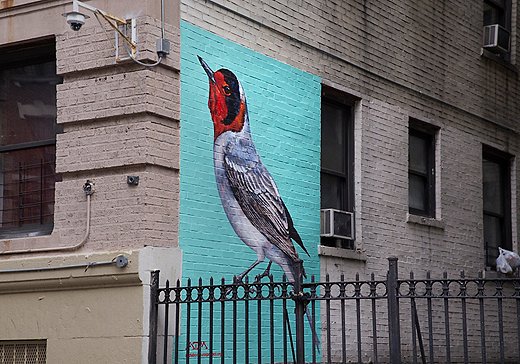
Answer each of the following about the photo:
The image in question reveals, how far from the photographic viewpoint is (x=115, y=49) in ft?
34.7

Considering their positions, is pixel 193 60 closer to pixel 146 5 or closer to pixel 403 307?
pixel 146 5

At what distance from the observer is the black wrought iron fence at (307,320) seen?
8766 millimetres

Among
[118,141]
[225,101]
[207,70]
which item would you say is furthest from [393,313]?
[207,70]

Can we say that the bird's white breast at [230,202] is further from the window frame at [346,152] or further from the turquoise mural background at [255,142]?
the window frame at [346,152]

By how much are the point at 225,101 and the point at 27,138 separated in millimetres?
2409

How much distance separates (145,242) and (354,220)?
4053mm

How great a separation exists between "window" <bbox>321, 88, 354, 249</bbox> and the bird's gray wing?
1.26m

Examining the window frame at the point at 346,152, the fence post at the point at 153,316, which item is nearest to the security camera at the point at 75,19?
the fence post at the point at 153,316

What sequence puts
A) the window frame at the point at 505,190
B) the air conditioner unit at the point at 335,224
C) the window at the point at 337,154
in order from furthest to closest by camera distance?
the window frame at the point at 505,190 → the window at the point at 337,154 → the air conditioner unit at the point at 335,224

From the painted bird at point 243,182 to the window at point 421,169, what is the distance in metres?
3.44

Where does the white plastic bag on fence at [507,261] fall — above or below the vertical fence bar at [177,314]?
above

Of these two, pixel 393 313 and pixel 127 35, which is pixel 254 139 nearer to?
pixel 127 35

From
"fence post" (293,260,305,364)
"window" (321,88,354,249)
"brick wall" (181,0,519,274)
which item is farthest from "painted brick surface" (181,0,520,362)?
"fence post" (293,260,305,364)

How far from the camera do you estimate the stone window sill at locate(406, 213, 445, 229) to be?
47.0 ft
